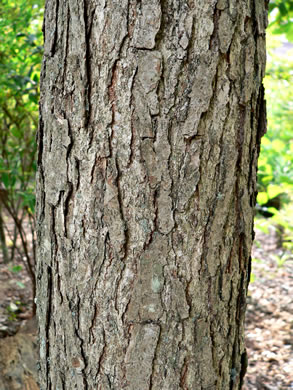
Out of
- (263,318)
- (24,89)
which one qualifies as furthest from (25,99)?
(263,318)

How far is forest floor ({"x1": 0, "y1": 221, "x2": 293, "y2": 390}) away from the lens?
278cm

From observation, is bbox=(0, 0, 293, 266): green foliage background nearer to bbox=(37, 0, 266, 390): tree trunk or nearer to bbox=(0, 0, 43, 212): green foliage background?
bbox=(0, 0, 43, 212): green foliage background

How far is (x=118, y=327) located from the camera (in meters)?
1.10

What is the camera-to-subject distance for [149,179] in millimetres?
1038

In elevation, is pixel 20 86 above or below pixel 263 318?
Result: above

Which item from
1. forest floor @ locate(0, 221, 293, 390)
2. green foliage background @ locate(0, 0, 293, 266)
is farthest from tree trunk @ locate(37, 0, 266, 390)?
forest floor @ locate(0, 221, 293, 390)

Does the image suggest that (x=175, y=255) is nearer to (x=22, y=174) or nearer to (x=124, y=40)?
(x=124, y=40)

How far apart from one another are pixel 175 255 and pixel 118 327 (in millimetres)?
250

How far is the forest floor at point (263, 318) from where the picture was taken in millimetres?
2779

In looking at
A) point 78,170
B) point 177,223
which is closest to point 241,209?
point 177,223

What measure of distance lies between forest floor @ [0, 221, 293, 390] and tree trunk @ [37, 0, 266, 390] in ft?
5.68

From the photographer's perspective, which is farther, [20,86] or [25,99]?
[25,99]

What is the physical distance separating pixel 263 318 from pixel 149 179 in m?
2.91

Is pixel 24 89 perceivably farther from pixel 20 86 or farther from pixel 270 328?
pixel 270 328
